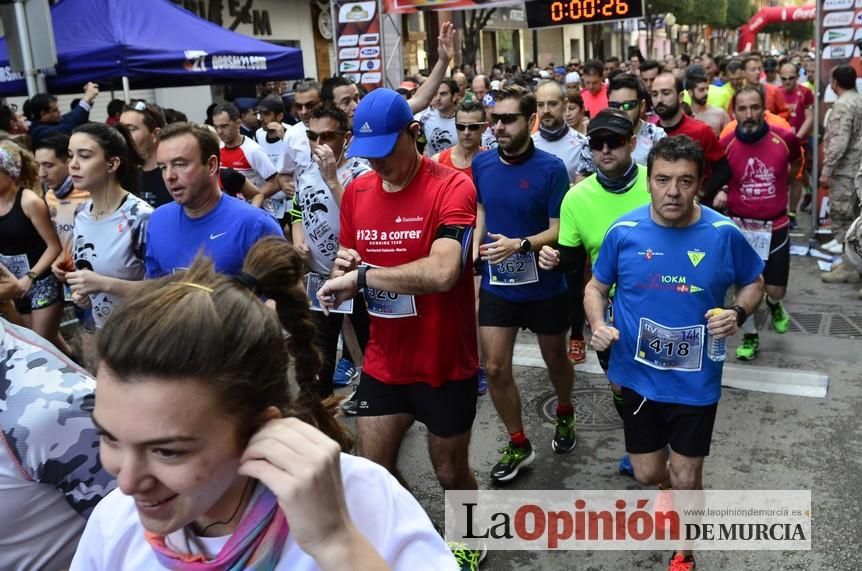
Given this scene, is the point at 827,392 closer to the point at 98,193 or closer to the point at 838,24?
the point at 98,193

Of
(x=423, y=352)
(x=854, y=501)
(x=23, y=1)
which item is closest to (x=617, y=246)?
(x=423, y=352)

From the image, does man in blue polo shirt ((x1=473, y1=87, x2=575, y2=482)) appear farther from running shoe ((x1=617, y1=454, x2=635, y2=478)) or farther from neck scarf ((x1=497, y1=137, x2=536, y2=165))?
running shoe ((x1=617, y1=454, x2=635, y2=478))

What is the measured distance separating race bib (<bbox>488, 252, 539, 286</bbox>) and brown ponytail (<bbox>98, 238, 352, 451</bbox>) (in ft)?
10.3

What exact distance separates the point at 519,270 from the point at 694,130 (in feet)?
8.96

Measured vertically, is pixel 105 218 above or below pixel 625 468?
above

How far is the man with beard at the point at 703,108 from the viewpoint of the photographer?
8.80 m

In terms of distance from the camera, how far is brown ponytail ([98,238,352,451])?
51.0 inches

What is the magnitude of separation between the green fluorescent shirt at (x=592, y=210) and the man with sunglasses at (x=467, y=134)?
1831 millimetres

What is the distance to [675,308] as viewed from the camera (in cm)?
347

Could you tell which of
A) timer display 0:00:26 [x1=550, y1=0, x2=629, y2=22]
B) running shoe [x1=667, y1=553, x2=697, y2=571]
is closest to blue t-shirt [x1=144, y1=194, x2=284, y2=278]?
running shoe [x1=667, y1=553, x2=697, y2=571]

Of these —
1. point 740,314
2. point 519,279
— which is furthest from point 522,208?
point 740,314

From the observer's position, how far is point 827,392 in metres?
5.66

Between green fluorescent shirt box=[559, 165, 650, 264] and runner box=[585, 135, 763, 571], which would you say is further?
green fluorescent shirt box=[559, 165, 650, 264]

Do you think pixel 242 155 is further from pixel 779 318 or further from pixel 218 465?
pixel 218 465
